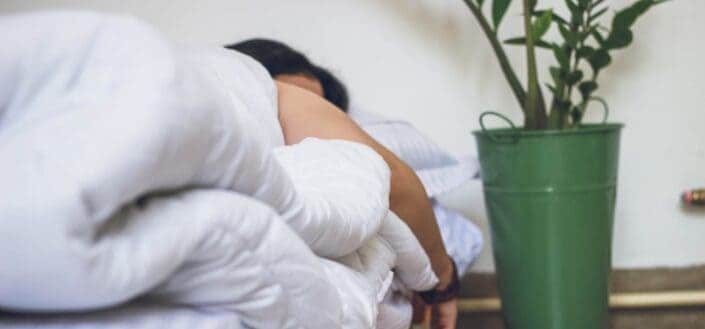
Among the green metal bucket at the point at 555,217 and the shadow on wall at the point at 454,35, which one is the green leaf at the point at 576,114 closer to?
the green metal bucket at the point at 555,217

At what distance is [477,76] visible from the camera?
69.1 inches

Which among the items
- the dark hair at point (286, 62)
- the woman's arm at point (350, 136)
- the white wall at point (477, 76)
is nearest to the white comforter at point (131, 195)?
the woman's arm at point (350, 136)

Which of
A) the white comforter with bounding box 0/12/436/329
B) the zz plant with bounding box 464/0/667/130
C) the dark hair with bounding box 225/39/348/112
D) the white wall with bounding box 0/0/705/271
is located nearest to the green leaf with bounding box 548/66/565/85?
the zz plant with bounding box 464/0/667/130

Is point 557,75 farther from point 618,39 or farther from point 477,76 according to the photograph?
point 477,76

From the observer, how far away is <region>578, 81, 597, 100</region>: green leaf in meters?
1.56

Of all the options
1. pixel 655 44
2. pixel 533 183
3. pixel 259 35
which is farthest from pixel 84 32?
pixel 655 44

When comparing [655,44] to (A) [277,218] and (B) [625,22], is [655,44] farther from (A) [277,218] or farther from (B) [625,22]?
(A) [277,218]

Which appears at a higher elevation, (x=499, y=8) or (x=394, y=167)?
(x=499, y=8)

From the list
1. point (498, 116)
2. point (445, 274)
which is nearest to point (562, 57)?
point (498, 116)

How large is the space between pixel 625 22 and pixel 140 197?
1246 mm

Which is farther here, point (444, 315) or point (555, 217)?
point (555, 217)

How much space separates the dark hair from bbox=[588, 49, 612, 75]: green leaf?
1.57 ft

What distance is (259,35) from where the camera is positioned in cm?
180

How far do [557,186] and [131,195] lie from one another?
1.15 m
